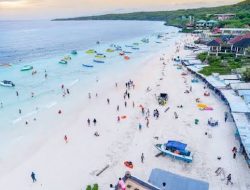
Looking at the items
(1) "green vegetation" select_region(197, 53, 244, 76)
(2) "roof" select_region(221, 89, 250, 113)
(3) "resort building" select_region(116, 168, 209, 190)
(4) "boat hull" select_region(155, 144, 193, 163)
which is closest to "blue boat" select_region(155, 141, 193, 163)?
(4) "boat hull" select_region(155, 144, 193, 163)

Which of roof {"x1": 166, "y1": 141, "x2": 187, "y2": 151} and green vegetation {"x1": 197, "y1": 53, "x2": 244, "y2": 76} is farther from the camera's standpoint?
green vegetation {"x1": 197, "y1": 53, "x2": 244, "y2": 76}

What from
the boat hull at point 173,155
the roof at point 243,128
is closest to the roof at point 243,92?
the roof at point 243,128

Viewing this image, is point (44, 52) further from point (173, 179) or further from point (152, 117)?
point (173, 179)

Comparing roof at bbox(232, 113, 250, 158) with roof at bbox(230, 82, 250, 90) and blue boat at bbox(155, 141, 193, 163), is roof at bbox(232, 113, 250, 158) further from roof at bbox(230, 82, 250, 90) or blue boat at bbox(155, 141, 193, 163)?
roof at bbox(230, 82, 250, 90)

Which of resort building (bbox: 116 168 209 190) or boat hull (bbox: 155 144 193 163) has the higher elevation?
resort building (bbox: 116 168 209 190)

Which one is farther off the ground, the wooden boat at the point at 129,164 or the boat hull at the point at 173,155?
the boat hull at the point at 173,155

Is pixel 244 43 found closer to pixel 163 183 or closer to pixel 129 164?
pixel 129 164

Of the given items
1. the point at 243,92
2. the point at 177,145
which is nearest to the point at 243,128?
the point at 177,145

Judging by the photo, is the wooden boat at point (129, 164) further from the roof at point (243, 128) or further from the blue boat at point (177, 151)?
the roof at point (243, 128)
